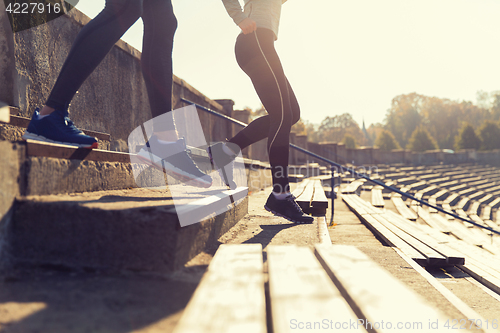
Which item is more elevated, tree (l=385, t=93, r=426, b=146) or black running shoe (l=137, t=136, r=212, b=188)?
tree (l=385, t=93, r=426, b=146)

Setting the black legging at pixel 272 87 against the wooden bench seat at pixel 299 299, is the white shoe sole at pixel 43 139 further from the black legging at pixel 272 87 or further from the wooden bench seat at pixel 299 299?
the black legging at pixel 272 87

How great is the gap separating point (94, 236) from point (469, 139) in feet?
176

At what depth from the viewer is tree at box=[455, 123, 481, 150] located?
44562 mm

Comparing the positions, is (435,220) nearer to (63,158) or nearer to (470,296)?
(470,296)

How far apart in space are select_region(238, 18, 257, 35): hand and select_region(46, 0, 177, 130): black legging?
1.44ft

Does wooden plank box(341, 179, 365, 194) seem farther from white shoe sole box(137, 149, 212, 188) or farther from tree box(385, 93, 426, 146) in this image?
tree box(385, 93, 426, 146)

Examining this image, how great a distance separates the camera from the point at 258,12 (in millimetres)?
2260

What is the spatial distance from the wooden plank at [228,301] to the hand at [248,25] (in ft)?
5.28

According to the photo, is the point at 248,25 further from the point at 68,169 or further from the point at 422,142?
the point at 422,142

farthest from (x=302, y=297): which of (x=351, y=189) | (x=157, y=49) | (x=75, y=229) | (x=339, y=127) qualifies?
(x=339, y=127)

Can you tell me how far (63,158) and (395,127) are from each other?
295 feet

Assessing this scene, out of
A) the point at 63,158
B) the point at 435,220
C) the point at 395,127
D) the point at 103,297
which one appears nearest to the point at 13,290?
the point at 103,297

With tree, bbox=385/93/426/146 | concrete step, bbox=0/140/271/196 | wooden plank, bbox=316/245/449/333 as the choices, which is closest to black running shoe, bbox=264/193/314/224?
concrete step, bbox=0/140/271/196

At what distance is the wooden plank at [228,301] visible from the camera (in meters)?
0.65
